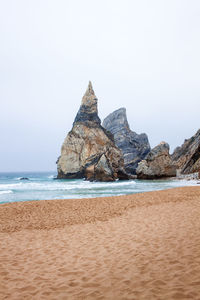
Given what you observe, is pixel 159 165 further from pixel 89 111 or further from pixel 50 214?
pixel 50 214

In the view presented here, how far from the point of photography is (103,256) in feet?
23.4

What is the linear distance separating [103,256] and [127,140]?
9722cm

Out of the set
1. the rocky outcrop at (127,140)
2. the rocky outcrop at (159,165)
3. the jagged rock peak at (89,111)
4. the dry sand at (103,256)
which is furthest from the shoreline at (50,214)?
→ the rocky outcrop at (127,140)

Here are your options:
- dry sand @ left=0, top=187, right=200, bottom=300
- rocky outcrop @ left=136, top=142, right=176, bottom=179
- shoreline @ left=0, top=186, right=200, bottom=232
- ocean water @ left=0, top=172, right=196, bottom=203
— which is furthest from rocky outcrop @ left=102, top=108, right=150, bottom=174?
dry sand @ left=0, top=187, right=200, bottom=300

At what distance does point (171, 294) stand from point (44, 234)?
734 cm

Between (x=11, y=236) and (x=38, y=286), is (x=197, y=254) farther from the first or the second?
(x=11, y=236)

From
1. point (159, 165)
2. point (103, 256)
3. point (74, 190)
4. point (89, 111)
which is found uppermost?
point (89, 111)

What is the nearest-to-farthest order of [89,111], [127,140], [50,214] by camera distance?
1. [50,214]
2. [89,111]
3. [127,140]

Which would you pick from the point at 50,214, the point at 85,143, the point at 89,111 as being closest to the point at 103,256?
the point at 50,214

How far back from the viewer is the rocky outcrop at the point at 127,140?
314 ft

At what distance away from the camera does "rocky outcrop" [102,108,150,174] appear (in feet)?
314

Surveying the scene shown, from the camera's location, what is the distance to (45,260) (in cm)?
722

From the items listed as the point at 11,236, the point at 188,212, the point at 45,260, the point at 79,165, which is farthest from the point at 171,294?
the point at 79,165

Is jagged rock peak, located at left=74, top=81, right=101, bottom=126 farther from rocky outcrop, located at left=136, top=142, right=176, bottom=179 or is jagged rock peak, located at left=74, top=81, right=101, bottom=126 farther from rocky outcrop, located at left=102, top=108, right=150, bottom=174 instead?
rocky outcrop, located at left=102, top=108, right=150, bottom=174
